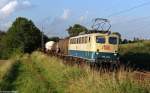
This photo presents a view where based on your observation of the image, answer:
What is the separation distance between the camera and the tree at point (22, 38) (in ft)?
335

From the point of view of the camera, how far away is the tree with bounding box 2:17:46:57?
102 m

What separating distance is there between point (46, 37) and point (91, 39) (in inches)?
3761

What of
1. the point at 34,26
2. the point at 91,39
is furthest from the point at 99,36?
the point at 34,26

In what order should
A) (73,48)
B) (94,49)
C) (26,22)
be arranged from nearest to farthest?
(94,49) < (73,48) < (26,22)

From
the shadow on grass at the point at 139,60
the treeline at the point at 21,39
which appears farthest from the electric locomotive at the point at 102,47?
the treeline at the point at 21,39

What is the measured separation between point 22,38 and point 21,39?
1.53ft

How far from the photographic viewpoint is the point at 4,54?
104500mm

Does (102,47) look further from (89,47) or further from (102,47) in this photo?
(89,47)

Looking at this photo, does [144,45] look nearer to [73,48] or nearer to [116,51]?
[73,48]

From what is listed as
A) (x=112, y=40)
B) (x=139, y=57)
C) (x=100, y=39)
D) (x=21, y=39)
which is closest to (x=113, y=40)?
(x=112, y=40)

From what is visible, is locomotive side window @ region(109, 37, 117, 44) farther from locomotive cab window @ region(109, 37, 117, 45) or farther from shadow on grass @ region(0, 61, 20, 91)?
shadow on grass @ region(0, 61, 20, 91)

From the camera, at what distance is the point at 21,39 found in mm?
102812

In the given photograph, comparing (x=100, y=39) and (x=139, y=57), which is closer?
(x=100, y=39)

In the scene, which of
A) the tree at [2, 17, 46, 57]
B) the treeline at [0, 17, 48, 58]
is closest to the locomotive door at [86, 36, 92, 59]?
the treeline at [0, 17, 48, 58]
